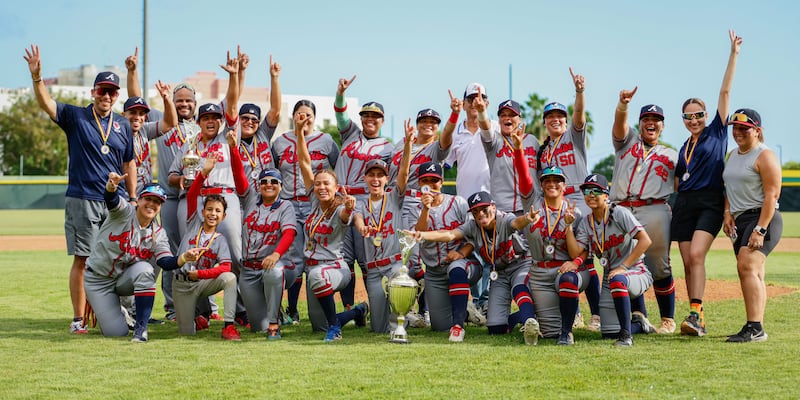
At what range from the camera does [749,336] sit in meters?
6.08

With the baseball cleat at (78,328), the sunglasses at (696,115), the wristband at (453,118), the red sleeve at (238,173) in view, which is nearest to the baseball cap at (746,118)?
the sunglasses at (696,115)

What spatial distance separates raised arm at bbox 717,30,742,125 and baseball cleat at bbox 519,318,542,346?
2.33 meters

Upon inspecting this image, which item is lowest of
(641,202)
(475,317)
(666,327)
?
(475,317)

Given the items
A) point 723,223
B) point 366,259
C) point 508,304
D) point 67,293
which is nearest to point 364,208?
point 366,259

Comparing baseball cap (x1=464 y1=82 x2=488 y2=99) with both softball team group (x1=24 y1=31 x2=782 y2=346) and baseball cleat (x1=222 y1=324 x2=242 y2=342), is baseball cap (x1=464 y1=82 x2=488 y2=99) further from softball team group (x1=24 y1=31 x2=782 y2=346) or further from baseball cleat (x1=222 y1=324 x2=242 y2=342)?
baseball cleat (x1=222 y1=324 x2=242 y2=342)

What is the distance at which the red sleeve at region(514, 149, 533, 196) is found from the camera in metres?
6.51

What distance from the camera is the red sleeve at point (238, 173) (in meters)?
6.94

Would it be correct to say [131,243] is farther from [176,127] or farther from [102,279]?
[176,127]

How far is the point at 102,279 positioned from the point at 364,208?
2.24 metres

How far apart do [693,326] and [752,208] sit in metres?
1.00

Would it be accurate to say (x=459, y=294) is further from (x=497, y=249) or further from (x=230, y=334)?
(x=230, y=334)

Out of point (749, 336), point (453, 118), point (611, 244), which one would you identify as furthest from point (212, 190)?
point (749, 336)

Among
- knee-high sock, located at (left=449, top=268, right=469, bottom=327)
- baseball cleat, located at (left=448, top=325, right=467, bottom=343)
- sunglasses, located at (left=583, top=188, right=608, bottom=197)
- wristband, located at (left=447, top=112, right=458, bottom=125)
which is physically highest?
wristband, located at (left=447, top=112, right=458, bottom=125)

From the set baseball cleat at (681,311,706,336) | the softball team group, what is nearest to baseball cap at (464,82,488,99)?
the softball team group
